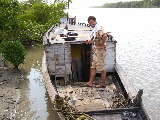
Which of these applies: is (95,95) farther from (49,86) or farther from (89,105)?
(49,86)

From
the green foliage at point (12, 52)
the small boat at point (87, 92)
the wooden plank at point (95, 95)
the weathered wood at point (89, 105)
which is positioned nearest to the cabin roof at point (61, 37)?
the small boat at point (87, 92)

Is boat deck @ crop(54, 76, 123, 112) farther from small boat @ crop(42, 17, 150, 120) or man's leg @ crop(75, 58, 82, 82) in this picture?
man's leg @ crop(75, 58, 82, 82)

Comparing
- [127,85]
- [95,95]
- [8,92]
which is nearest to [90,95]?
[95,95]

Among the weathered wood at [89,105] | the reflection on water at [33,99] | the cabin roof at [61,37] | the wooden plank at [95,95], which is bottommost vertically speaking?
the reflection on water at [33,99]

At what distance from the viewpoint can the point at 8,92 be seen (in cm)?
848

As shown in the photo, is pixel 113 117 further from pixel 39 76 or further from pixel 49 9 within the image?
pixel 49 9

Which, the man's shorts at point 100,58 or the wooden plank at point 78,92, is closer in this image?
the man's shorts at point 100,58

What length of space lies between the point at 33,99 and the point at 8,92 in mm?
1119

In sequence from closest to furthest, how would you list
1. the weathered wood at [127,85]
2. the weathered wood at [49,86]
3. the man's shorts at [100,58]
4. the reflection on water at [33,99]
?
the weathered wood at [49,86] → the weathered wood at [127,85] → the man's shorts at [100,58] → the reflection on water at [33,99]

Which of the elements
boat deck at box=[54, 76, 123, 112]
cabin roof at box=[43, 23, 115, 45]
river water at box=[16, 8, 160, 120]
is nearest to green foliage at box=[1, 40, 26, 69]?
river water at box=[16, 8, 160, 120]

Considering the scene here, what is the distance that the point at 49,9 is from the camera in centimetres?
2042

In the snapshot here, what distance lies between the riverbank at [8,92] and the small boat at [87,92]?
174cm

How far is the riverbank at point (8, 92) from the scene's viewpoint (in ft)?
23.1

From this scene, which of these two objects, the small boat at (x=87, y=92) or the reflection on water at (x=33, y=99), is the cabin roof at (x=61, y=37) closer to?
the small boat at (x=87, y=92)
